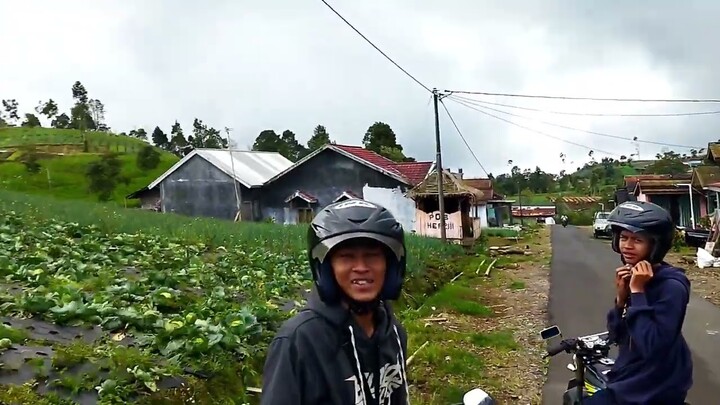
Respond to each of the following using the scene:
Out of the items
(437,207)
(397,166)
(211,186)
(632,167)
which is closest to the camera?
(437,207)

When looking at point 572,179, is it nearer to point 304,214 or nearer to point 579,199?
point 579,199

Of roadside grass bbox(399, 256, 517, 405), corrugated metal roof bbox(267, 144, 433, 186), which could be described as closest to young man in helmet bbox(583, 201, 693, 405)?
roadside grass bbox(399, 256, 517, 405)

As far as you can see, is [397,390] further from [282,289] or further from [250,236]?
[250,236]

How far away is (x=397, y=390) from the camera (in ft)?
7.31

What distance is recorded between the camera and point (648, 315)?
302 cm

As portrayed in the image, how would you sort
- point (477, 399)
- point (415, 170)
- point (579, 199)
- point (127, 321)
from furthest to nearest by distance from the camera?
point (579, 199) < point (415, 170) < point (127, 321) < point (477, 399)

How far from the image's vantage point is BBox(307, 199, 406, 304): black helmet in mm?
2082

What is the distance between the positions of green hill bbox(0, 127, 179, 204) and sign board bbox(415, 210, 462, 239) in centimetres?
3247

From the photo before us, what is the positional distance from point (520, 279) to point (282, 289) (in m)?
9.49

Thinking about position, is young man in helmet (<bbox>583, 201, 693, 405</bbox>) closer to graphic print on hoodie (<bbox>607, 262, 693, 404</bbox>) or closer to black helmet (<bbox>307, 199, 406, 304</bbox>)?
graphic print on hoodie (<bbox>607, 262, 693, 404</bbox>)

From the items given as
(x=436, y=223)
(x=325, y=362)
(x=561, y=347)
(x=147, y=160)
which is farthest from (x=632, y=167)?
(x=325, y=362)

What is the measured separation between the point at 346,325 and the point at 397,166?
2916cm

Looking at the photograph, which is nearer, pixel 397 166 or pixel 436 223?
pixel 436 223

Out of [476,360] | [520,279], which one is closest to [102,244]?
[476,360]
